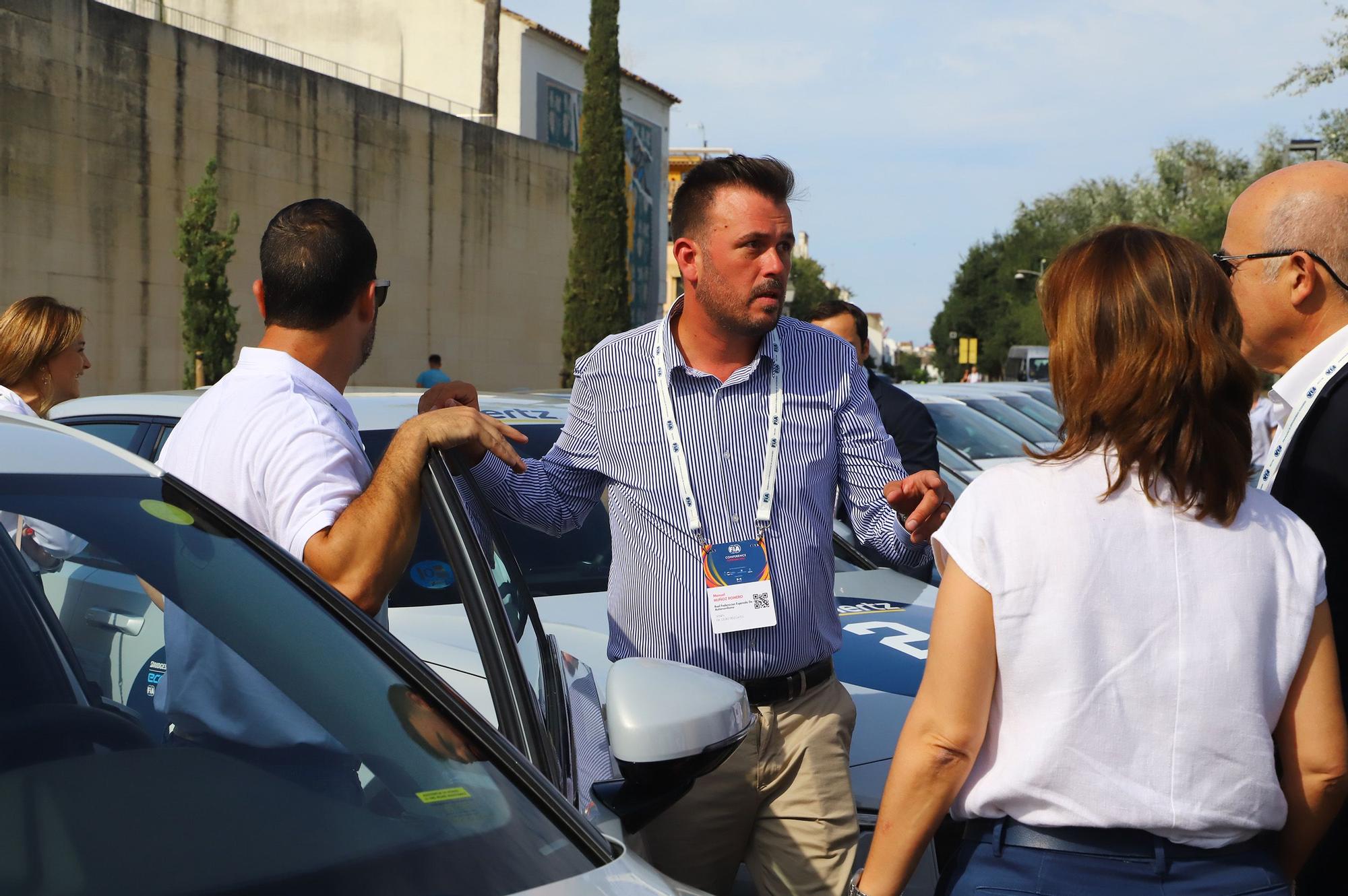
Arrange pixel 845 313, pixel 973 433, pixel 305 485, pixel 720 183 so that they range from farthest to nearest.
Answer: pixel 973 433
pixel 845 313
pixel 720 183
pixel 305 485

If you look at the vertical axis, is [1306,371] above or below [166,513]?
above

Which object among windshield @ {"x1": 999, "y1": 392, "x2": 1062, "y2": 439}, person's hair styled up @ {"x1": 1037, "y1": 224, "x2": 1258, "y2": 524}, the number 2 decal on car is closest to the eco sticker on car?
person's hair styled up @ {"x1": 1037, "y1": 224, "x2": 1258, "y2": 524}

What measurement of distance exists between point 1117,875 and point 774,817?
1053mm

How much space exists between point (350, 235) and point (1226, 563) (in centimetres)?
165

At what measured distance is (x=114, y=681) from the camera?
5.90 feet

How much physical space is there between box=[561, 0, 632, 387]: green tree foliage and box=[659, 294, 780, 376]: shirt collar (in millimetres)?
24838

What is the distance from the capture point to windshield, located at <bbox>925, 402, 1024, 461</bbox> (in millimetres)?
9695

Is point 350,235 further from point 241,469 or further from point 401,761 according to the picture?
point 401,761

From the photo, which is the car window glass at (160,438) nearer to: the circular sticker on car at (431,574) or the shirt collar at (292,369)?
the circular sticker on car at (431,574)

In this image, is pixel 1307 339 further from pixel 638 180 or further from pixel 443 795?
pixel 638 180

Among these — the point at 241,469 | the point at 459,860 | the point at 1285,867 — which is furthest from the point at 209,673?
the point at 1285,867

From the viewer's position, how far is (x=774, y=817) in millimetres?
2766

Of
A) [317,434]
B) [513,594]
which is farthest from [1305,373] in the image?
[317,434]

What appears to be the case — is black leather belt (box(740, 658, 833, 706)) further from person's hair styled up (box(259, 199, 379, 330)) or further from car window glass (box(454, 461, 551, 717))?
person's hair styled up (box(259, 199, 379, 330))
